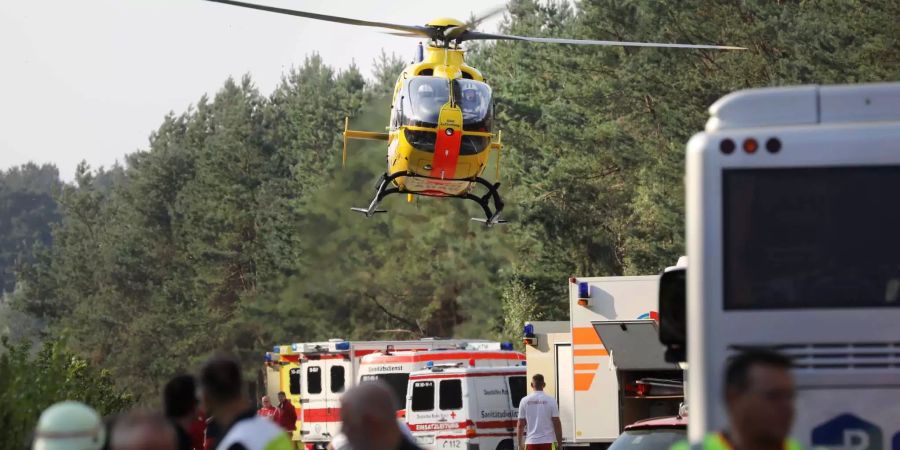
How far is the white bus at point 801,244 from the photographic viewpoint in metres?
8.27

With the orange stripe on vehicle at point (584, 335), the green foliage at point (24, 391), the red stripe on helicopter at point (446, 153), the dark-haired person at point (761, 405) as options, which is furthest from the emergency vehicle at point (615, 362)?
the dark-haired person at point (761, 405)

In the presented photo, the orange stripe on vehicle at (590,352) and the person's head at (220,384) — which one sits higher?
the orange stripe on vehicle at (590,352)

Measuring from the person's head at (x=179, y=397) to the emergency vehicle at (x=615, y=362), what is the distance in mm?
12265

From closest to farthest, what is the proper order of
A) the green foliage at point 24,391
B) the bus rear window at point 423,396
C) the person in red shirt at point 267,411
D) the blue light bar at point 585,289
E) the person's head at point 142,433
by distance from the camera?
the person's head at point 142,433 < the green foliage at point 24,391 < the blue light bar at point 585,289 < the bus rear window at point 423,396 < the person in red shirt at point 267,411

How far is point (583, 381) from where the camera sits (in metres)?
21.9

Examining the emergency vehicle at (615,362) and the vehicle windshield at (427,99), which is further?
the vehicle windshield at (427,99)

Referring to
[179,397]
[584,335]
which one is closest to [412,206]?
[584,335]

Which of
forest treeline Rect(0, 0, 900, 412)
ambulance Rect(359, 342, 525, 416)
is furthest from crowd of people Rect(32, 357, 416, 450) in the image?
ambulance Rect(359, 342, 525, 416)

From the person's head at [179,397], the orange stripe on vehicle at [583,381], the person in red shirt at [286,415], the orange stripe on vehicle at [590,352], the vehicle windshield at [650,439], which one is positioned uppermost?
the orange stripe on vehicle at [590,352]

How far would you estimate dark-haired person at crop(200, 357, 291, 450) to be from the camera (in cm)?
639

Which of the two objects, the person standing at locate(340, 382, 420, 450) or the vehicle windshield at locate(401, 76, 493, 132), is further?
the vehicle windshield at locate(401, 76, 493, 132)

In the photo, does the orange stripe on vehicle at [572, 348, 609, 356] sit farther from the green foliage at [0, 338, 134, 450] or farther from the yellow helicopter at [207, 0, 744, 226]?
the green foliage at [0, 338, 134, 450]

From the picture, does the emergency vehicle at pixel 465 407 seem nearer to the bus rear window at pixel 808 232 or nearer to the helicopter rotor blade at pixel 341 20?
the helicopter rotor blade at pixel 341 20

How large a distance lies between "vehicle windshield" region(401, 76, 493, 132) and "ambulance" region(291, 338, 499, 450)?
7.67 metres
